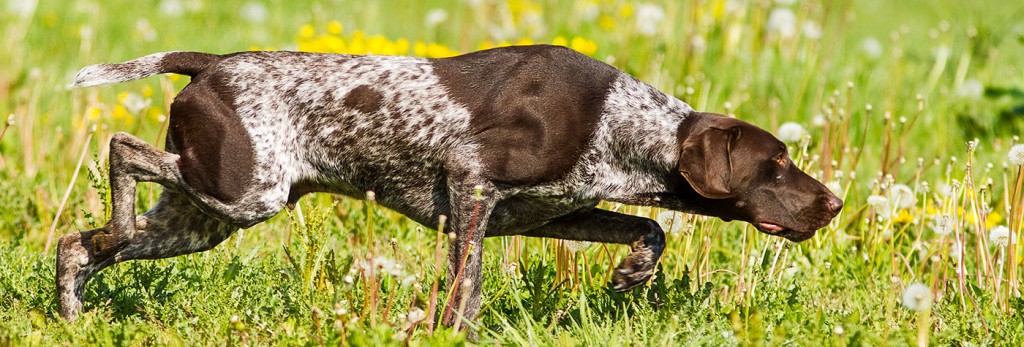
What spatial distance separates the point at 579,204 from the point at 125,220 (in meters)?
1.64

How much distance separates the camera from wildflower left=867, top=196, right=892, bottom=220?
520 cm

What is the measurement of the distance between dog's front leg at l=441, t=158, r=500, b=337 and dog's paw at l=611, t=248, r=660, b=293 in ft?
1.73

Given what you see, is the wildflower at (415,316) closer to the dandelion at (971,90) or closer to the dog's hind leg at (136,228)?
the dog's hind leg at (136,228)

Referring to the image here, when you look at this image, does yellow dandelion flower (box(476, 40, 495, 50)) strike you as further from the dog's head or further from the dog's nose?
the dog's nose

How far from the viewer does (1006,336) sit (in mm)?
4305

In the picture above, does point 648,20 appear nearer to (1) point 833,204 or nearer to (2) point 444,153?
(1) point 833,204

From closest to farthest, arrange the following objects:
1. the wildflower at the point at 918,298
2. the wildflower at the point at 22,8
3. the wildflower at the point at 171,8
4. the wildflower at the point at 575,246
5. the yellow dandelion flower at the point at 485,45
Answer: the wildflower at the point at 918,298 → the wildflower at the point at 575,246 → the yellow dandelion flower at the point at 485,45 → the wildflower at the point at 22,8 → the wildflower at the point at 171,8

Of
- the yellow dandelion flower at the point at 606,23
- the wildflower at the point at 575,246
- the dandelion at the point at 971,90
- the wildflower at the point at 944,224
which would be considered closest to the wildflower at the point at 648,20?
the yellow dandelion flower at the point at 606,23

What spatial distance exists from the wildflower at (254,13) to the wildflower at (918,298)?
7.23m

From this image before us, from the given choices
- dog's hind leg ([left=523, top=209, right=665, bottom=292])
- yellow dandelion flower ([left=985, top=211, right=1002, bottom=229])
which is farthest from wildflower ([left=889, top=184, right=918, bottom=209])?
dog's hind leg ([left=523, top=209, right=665, bottom=292])

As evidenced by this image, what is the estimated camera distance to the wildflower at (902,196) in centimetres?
534

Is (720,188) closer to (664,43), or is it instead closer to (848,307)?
(848,307)

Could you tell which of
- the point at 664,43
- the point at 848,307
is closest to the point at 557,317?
the point at 848,307

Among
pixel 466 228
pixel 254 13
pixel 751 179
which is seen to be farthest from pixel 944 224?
pixel 254 13
